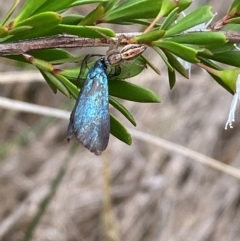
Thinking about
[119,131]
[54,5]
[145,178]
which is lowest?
[145,178]

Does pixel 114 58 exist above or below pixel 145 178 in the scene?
above

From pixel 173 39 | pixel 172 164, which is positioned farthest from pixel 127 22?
pixel 172 164

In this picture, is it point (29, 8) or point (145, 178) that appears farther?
point (145, 178)

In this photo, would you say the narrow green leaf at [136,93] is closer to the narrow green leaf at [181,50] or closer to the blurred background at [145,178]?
the narrow green leaf at [181,50]

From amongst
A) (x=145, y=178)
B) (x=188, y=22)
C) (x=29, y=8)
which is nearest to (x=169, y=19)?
(x=188, y=22)

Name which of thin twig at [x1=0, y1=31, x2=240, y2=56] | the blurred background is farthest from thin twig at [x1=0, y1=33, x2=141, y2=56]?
the blurred background

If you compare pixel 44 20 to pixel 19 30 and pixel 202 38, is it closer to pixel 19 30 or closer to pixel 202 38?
pixel 19 30

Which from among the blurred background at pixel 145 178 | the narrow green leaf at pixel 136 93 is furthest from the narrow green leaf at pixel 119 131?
the blurred background at pixel 145 178
